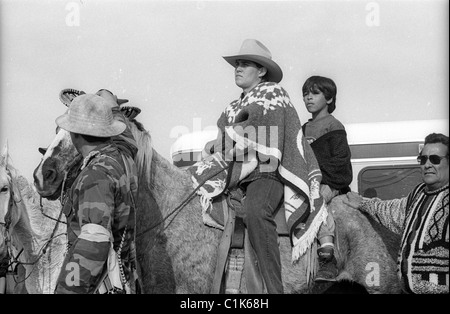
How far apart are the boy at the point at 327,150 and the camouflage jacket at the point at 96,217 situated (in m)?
1.74

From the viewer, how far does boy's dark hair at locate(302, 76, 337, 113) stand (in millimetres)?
6629

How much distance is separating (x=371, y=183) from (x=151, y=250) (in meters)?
4.63

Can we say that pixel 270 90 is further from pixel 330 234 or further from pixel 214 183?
pixel 330 234

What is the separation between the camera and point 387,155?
9328 mm

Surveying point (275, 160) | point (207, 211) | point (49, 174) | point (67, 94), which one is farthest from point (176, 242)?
point (67, 94)

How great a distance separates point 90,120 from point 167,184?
1.24 m

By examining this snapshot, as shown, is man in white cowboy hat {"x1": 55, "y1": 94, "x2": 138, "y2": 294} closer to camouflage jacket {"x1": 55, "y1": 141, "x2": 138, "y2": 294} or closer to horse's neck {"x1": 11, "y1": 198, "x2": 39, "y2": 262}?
camouflage jacket {"x1": 55, "y1": 141, "x2": 138, "y2": 294}

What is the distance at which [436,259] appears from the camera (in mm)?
5188

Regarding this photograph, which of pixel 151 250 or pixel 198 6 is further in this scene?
pixel 198 6

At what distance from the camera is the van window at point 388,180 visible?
916cm

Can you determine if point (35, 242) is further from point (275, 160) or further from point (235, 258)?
point (275, 160)
